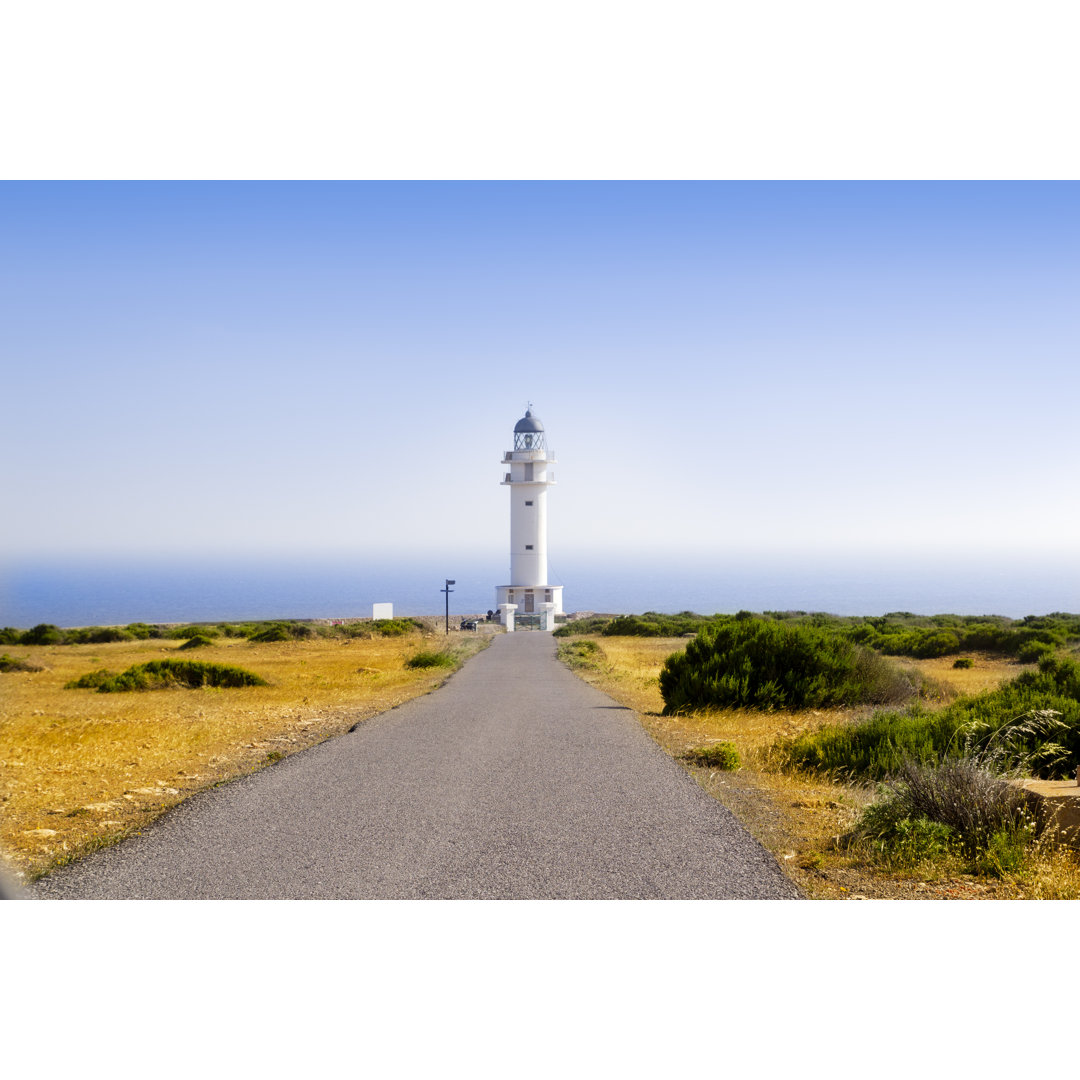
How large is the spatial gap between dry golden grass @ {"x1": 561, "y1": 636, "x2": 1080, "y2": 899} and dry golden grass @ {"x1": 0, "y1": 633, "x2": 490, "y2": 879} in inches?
183

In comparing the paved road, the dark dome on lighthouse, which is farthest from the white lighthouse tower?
the paved road

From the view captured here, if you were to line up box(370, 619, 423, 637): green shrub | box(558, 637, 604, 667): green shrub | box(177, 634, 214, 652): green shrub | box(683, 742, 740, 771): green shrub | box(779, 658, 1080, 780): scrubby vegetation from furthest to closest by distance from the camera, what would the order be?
box(370, 619, 423, 637): green shrub, box(177, 634, 214, 652): green shrub, box(558, 637, 604, 667): green shrub, box(683, 742, 740, 771): green shrub, box(779, 658, 1080, 780): scrubby vegetation

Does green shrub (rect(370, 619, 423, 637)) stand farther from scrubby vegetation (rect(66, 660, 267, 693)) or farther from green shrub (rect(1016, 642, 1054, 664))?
green shrub (rect(1016, 642, 1054, 664))

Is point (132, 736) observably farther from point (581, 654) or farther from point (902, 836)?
point (581, 654)

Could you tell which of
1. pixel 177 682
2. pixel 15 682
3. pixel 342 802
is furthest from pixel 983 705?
pixel 15 682

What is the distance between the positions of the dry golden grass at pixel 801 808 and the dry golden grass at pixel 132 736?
465 cm

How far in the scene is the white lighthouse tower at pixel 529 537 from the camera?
140 ft

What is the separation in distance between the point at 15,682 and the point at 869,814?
19636mm

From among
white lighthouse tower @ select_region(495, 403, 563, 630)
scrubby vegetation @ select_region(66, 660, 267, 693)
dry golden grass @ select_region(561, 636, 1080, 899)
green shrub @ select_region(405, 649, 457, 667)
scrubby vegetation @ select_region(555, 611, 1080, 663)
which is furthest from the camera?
white lighthouse tower @ select_region(495, 403, 563, 630)

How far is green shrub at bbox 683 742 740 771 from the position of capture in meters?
9.08

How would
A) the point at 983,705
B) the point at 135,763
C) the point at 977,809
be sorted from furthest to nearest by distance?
the point at 135,763, the point at 983,705, the point at 977,809

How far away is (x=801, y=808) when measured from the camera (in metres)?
7.29

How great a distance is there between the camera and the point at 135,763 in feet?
32.1

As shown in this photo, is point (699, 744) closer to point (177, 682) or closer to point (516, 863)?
point (516, 863)
